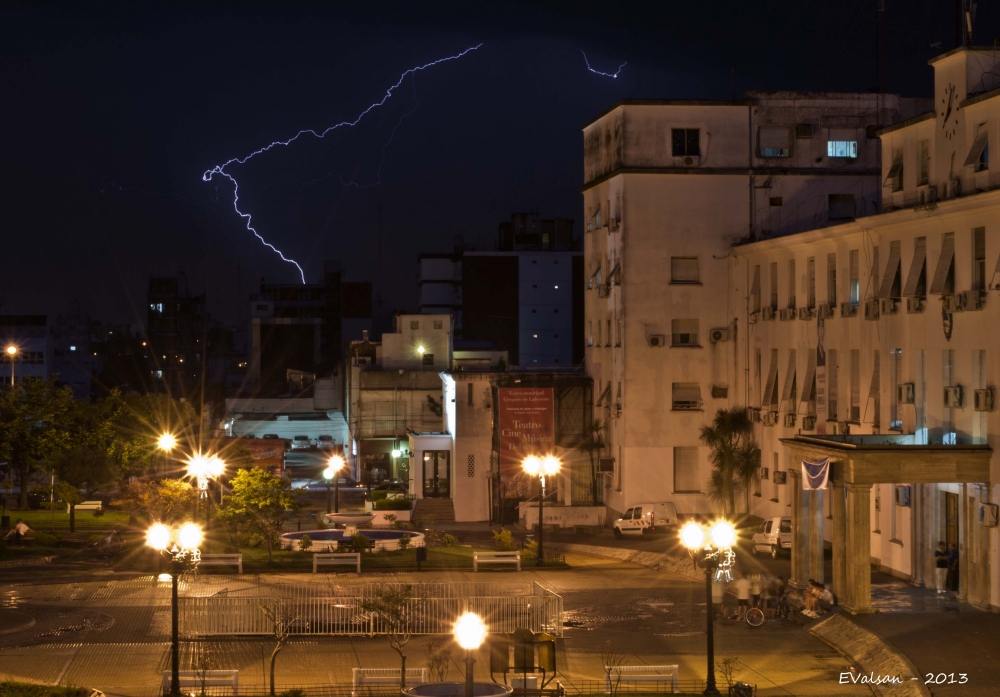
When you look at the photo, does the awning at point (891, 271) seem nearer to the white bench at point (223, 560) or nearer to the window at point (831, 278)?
the window at point (831, 278)

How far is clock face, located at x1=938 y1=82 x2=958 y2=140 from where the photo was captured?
32781 mm

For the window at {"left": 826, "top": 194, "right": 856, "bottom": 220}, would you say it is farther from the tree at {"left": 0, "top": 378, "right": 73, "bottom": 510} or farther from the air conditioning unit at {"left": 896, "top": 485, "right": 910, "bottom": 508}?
the tree at {"left": 0, "top": 378, "right": 73, "bottom": 510}

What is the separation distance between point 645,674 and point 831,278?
2184cm

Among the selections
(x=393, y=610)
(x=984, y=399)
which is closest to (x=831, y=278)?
(x=984, y=399)

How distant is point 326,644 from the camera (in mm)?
27844

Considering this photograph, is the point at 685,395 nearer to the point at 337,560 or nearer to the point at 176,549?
the point at 337,560

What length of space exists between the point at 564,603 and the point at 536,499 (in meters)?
21.7

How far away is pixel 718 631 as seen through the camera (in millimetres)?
29656

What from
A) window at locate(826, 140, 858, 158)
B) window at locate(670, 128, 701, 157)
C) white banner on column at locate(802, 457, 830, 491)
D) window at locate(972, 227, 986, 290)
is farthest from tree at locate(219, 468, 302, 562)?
window at locate(826, 140, 858, 158)

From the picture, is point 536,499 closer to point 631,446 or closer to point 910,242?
point 631,446

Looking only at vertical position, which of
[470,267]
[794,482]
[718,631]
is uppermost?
[470,267]

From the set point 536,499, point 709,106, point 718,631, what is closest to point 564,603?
point 718,631

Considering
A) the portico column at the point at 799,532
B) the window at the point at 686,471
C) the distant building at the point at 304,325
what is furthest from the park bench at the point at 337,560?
the distant building at the point at 304,325

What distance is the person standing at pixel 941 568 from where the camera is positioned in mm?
32219
